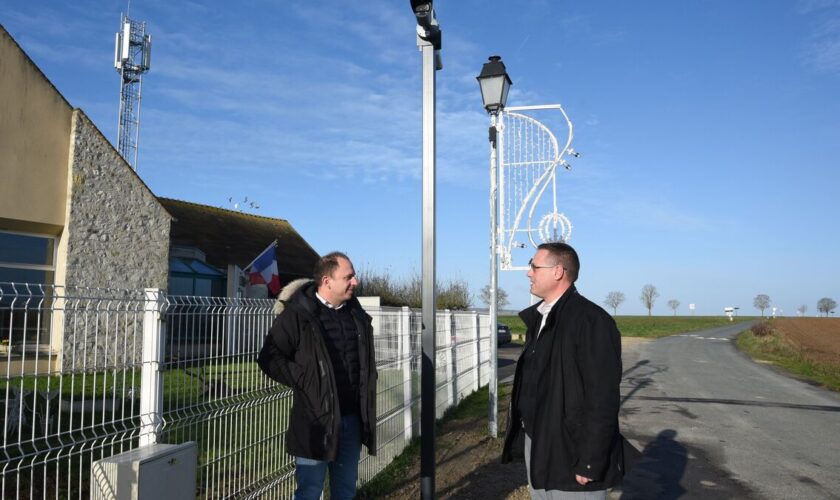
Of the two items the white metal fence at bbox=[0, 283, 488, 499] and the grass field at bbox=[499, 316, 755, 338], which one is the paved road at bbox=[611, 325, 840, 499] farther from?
the grass field at bbox=[499, 316, 755, 338]

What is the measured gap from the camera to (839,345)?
28.8 meters

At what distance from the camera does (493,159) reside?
361 inches

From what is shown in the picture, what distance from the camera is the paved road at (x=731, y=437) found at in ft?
21.4

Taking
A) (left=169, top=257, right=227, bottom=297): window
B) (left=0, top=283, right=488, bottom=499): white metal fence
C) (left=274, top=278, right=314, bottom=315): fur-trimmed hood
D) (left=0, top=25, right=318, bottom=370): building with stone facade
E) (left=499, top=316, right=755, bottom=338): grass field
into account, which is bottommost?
(left=499, top=316, right=755, bottom=338): grass field

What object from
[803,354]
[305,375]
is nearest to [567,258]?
[305,375]

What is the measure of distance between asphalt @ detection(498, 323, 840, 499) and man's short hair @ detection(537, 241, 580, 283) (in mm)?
2504

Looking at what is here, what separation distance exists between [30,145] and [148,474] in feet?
37.0

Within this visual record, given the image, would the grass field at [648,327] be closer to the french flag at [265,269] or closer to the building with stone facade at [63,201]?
the french flag at [265,269]

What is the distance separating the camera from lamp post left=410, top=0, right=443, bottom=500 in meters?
4.10

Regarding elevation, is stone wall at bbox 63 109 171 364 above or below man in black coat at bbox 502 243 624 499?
above

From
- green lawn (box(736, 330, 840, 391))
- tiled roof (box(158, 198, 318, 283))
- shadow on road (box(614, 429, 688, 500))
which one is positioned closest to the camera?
shadow on road (box(614, 429, 688, 500))

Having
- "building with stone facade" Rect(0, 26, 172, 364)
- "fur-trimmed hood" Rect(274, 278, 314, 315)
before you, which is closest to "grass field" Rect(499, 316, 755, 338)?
"building with stone facade" Rect(0, 26, 172, 364)

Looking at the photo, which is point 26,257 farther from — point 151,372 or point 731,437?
point 731,437

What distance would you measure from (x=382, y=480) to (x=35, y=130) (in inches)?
389
